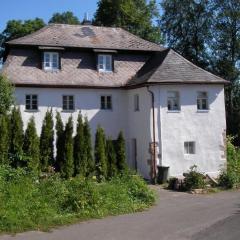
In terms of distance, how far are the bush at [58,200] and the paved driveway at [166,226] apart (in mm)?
522

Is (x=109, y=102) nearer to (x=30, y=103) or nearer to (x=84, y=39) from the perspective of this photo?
(x=84, y=39)

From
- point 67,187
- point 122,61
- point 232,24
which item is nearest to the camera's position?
point 67,187

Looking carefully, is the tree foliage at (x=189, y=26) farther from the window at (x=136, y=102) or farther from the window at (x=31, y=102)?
the window at (x=31, y=102)

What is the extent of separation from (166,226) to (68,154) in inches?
432

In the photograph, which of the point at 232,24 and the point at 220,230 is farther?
the point at 232,24

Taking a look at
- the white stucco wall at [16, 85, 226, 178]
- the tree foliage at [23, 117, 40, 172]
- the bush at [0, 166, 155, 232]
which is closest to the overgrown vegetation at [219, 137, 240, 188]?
the white stucco wall at [16, 85, 226, 178]

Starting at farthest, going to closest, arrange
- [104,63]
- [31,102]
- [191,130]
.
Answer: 1. [104,63]
2. [31,102]
3. [191,130]

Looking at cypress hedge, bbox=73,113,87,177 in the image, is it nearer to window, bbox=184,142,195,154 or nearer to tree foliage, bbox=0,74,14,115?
tree foliage, bbox=0,74,14,115

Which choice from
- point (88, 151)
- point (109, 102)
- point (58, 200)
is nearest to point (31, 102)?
point (109, 102)

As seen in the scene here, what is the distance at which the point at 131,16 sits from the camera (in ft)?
145

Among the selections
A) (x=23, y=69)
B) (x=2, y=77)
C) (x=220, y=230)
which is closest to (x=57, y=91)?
(x=23, y=69)

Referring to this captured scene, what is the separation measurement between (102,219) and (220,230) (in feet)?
12.0

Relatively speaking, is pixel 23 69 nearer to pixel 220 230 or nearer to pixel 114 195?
pixel 114 195

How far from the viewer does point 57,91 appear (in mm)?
29781
